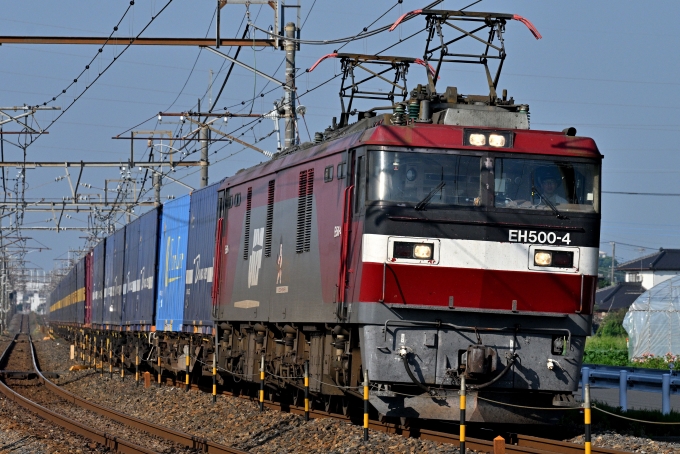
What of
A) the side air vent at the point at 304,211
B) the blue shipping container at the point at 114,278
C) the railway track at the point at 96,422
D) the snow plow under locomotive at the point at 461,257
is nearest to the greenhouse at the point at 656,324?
the blue shipping container at the point at 114,278

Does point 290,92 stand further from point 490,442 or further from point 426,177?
point 490,442

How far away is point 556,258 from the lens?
38.5ft

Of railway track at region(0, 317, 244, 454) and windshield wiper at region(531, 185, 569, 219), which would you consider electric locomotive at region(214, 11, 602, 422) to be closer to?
windshield wiper at region(531, 185, 569, 219)

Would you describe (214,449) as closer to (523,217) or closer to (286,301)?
(286,301)

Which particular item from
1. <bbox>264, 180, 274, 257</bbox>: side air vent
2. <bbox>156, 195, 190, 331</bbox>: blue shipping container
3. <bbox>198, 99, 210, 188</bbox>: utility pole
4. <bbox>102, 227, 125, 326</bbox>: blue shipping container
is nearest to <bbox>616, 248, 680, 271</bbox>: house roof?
<bbox>102, 227, 125, 326</bbox>: blue shipping container

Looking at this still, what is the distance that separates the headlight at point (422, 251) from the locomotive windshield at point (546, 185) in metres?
1.00

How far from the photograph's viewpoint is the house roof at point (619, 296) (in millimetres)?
80188

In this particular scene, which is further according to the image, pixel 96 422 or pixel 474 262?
pixel 96 422

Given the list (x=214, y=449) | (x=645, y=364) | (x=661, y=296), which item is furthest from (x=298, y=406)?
(x=661, y=296)

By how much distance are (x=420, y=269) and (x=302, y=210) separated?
3.06 meters

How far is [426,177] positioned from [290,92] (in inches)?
366

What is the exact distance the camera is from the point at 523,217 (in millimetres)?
11672

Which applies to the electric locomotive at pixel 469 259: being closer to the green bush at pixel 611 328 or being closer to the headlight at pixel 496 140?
the headlight at pixel 496 140

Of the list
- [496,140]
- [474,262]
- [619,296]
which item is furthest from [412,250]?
[619,296]
